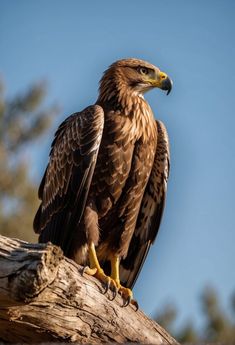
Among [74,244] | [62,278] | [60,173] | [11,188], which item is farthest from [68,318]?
[11,188]

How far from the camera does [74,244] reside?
7141 mm

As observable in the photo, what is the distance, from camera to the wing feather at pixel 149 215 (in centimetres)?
773

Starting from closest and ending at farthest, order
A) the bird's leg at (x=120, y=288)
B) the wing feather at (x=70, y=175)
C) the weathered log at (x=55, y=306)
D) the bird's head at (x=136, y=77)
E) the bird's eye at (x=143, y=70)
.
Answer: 1. the weathered log at (x=55, y=306)
2. the bird's leg at (x=120, y=288)
3. the wing feather at (x=70, y=175)
4. the bird's head at (x=136, y=77)
5. the bird's eye at (x=143, y=70)

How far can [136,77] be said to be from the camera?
8.04m

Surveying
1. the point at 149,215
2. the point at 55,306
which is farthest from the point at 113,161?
the point at 55,306

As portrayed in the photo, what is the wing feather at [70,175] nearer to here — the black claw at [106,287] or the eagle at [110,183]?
the eagle at [110,183]

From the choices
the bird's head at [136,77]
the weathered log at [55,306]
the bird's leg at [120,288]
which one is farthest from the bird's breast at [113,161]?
the weathered log at [55,306]

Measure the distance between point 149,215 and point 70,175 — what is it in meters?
1.02

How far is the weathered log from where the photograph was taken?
4875 millimetres

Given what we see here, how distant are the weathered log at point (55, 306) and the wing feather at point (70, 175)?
1.17 m

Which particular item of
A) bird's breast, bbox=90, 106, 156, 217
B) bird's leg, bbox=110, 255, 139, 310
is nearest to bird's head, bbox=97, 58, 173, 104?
bird's breast, bbox=90, 106, 156, 217

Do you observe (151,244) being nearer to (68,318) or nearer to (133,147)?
(133,147)

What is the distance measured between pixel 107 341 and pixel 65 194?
1.93 m

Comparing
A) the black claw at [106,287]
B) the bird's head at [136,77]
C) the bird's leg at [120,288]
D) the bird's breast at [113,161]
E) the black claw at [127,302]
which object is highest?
the bird's head at [136,77]
